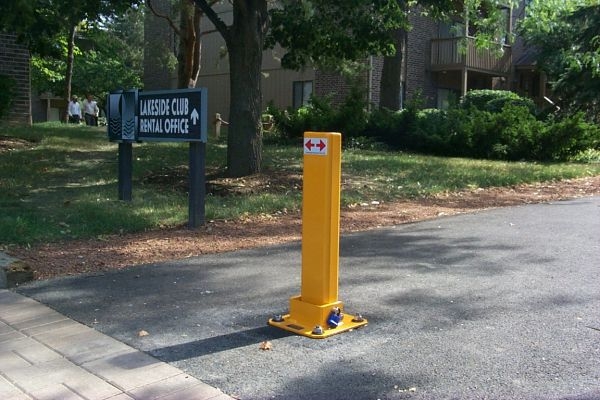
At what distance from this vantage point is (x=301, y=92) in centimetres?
2775

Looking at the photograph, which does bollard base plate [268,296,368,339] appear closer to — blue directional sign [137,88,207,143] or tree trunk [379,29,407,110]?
blue directional sign [137,88,207,143]

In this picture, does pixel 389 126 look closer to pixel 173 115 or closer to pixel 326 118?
pixel 326 118

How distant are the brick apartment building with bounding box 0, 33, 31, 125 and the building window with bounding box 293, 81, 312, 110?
37.8 ft

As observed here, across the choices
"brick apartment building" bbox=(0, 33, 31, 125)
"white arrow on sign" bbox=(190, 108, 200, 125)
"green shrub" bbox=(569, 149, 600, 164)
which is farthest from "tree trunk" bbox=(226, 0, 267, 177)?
"green shrub" bbox=(569, 149, 600, 164)

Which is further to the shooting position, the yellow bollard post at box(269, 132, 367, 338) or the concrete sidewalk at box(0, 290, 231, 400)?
the yellow bollard post at box(269, 132, 367, 338)

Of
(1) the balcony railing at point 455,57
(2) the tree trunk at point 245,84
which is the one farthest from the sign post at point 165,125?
(1) the balcony railing at point 455,57

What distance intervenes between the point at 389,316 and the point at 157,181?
771cm

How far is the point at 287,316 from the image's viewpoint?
4.78 meters

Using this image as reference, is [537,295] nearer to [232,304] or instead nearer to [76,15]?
[232,304]

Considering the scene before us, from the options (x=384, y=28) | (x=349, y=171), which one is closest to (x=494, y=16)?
(x=384, y=28)

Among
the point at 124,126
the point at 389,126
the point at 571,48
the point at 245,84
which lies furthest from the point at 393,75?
the point at 124,126

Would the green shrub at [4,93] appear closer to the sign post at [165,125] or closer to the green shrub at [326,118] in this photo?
the sign post at [165,125]

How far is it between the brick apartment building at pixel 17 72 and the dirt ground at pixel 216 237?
12706 millimetres

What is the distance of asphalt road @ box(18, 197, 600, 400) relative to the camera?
12.1 feet
